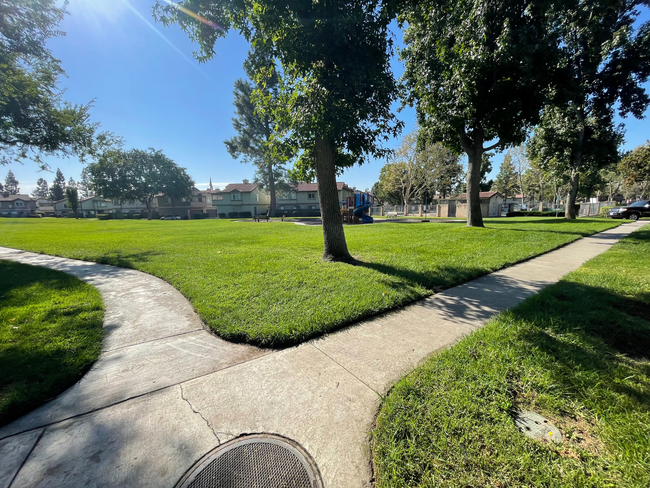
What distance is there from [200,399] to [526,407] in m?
2.50

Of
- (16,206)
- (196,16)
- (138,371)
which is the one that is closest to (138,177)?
(196,16)

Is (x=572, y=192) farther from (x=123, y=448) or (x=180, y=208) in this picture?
(x=180, y=208)

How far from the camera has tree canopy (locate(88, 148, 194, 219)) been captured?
4669cm

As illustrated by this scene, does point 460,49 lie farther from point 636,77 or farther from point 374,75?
point 636,77

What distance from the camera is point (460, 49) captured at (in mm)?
10117

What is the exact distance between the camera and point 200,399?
6.84 feet

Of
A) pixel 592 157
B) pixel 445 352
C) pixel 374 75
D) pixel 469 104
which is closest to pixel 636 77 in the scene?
pixel 592 157

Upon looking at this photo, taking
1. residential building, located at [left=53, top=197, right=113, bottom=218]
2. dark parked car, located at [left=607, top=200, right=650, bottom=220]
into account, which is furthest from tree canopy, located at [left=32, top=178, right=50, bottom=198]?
dark parked car, located at [left=607, top=200, right=650, bottom=220]

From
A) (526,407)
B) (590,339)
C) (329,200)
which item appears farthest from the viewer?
(329,200)

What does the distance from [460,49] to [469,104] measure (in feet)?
6.88

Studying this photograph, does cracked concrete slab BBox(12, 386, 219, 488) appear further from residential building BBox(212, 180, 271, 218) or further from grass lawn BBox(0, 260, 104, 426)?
residential building BBox(212, 180, 271, 218)

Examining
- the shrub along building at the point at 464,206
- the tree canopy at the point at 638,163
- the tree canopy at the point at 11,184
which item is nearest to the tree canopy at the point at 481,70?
the shrub along building at the point at 464,206

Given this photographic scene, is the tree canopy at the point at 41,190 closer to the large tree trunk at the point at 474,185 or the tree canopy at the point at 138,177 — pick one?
the tree canopy at the point at 138,177

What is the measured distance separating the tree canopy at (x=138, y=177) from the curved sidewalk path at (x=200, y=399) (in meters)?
56.2
